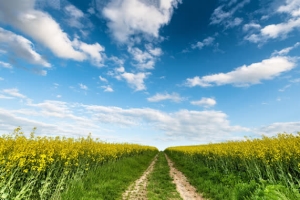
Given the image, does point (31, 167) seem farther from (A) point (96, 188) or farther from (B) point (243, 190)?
(B) point (243, 190)

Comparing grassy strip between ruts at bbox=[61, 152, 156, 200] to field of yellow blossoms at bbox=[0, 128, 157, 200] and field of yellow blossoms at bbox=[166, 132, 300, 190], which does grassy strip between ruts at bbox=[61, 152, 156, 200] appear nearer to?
field of yellow blossoms at bbox=[0, 128, 157, 200]

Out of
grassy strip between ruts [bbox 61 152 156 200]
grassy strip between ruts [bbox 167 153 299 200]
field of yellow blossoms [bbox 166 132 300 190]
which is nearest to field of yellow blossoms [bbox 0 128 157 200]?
grassy strip between ruts [bbox 61 152 156 200]

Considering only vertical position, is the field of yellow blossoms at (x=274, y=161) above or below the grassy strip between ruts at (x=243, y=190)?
above

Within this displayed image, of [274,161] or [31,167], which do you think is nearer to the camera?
[31,167]

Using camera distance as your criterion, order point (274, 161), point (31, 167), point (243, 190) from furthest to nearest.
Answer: point (274, 161) < point (243, 190) < point (31, 167)

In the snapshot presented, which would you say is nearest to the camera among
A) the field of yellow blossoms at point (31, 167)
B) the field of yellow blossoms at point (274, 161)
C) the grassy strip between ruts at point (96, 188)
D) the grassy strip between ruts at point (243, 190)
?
the grassy strip between ruts at point (243, 190)

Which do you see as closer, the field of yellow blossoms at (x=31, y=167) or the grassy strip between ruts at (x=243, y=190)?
the grassy strip between ruts at (x=243, y=190)

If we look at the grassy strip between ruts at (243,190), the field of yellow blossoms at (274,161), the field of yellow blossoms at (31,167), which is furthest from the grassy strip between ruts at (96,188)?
the field of yellow blossoms at (274,161)

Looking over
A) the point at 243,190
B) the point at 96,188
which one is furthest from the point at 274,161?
the point at 96,188

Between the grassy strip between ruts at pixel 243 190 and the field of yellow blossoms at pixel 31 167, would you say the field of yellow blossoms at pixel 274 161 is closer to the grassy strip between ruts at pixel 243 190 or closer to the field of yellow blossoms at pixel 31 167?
the grassy strip between ruts at pixel 243 190

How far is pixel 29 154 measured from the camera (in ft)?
28.7

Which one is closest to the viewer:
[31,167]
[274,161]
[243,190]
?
[31,167]

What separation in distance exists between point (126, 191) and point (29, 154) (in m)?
6.06

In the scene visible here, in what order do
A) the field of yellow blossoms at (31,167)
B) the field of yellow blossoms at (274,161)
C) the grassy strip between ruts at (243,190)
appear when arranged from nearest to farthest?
the grassy strip between ruts at (243,190)
the field of yellow blossoms at (31,167)
the field of yellow blossoms at (274,161)
